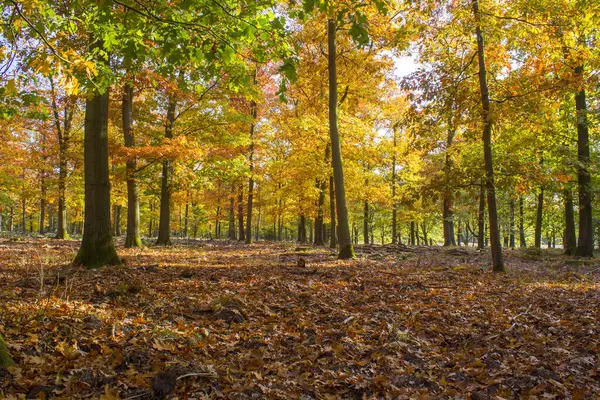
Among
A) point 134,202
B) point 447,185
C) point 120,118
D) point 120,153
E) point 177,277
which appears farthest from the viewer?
point 120,118

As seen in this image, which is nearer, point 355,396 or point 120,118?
point 355,396

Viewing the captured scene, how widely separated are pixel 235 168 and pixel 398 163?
12956 mm

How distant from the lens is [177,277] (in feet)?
26.8

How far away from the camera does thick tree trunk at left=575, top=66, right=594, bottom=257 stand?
46.7 feet

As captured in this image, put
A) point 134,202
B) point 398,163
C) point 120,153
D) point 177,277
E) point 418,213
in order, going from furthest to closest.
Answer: point 418,213
point 398,163
point 134,202
point 120,153
point 177,277

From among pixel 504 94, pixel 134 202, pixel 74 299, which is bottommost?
pixel 74 299

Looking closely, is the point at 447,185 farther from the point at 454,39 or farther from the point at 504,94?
the point at 454,39

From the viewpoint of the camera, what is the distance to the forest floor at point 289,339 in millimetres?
3371

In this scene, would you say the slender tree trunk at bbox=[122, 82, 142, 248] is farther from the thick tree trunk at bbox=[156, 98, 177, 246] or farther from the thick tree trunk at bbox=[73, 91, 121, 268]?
the thick tree trunk at bbox=[73, 91, 121, 268]

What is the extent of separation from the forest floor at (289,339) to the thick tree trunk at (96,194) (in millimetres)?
839

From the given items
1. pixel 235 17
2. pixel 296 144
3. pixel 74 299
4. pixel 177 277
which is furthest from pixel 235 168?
pixel 235 17

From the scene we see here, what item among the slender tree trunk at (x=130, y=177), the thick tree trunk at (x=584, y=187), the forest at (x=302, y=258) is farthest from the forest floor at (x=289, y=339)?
the slender tree trunk at (x=130, y=177)

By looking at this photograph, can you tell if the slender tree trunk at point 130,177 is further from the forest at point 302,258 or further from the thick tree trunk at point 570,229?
the thick tree trunk at point 570,229

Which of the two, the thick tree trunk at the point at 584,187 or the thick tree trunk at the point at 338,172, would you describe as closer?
the thick tree trunk at the point at 338,172
